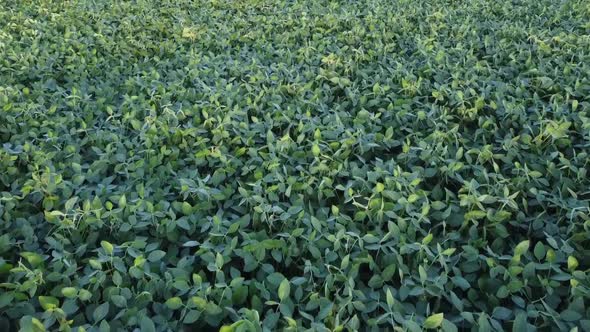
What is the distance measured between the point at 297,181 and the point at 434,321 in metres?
0.77

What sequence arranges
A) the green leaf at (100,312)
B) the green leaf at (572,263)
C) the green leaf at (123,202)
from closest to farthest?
the green leaf at (100,312) < the green leaf at (572,263) < the green leaf at (123,202)

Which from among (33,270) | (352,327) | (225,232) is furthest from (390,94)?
(33,270)

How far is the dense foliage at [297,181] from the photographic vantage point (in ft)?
4.60

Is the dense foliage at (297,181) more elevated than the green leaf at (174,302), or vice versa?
the green leaf at (174,302)

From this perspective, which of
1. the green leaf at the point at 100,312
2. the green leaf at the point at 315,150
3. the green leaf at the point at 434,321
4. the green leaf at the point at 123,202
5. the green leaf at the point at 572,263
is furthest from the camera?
the green leaf at the point at 315,150

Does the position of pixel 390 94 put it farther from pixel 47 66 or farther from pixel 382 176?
pixel 47 66

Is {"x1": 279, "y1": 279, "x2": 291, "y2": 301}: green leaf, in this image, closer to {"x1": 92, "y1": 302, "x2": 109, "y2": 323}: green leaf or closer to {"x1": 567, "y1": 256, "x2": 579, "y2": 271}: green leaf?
{"x1": 92, "y1": 302, "x2": 109, "y2": 323}: green leaf

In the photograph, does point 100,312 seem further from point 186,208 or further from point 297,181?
point 297,181

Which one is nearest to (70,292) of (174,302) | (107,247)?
(107,247)

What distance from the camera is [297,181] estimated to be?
1.87 m

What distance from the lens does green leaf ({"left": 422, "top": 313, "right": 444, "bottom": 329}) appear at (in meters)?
1.23

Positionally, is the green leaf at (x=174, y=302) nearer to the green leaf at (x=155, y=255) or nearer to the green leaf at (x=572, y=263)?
the green leaf at (x=155, y=255)

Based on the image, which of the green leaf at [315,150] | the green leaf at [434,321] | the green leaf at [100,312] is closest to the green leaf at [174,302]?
the green leaf at [100,312]

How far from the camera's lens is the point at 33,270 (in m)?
1.48
